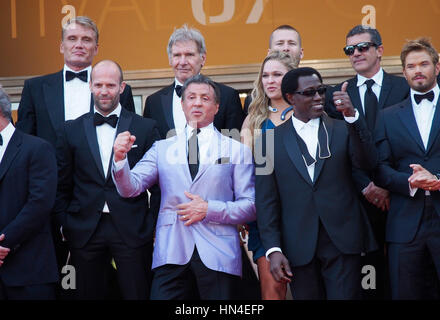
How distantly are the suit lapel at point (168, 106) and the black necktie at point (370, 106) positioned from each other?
1368 mm

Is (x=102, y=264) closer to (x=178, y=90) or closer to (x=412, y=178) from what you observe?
(x=178, y=90)

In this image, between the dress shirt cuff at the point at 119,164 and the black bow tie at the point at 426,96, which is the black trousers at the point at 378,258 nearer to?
the black bow tie at the point at 426,96

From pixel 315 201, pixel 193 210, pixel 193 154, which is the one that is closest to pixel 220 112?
pixel 193 154

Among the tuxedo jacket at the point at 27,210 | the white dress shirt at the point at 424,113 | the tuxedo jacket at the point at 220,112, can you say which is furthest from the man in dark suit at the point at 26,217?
the white dress shirt at the point at 424,113

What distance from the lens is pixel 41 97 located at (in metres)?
5.53

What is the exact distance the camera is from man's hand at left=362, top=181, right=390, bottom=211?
4.98 metres

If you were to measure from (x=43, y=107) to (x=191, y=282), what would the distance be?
1.78 m

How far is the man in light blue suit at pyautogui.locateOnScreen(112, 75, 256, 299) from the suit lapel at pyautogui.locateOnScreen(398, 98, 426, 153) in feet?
3.31

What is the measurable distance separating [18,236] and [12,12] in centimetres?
446

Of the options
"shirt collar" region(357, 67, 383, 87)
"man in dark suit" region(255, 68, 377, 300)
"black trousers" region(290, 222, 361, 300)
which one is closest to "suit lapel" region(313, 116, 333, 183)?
"man in dark suit" region(255, 68, 377, 300)

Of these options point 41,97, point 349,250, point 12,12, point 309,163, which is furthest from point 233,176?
point 12,12

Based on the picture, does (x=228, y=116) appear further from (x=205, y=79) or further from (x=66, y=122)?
(x=66, y=122)

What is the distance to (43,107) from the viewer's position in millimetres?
5500

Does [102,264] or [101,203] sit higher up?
[101,203]
